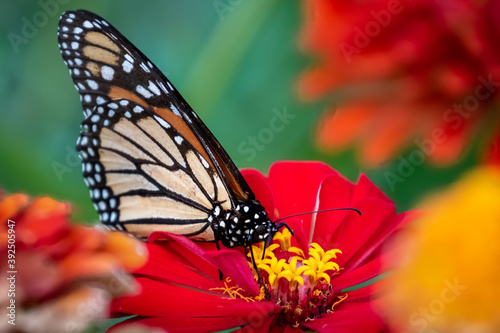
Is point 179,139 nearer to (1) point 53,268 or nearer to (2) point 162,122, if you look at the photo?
(2) point 162,122

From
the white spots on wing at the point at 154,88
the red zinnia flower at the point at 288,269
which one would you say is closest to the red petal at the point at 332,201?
the red zinnia flower at the point at 288,269

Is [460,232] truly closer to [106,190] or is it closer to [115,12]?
[106,190]

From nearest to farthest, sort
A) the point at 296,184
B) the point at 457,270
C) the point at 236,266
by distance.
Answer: the point at 457,270 < the point at 236,266 < the point at 296,184

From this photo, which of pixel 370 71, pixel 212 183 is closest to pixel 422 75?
pixel 370 71

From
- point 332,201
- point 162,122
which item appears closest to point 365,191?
point 332,201

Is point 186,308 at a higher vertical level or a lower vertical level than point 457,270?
lower

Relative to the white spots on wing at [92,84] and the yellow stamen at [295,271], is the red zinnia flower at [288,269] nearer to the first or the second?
the yellow stamen at [295,271]
